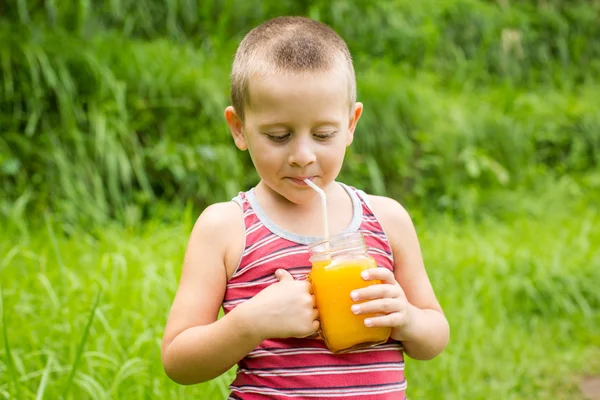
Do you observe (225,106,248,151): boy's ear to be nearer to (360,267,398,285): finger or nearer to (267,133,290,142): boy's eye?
(267,133,290,142): boy's eye

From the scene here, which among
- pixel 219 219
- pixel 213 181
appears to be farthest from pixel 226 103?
pixel 219 219

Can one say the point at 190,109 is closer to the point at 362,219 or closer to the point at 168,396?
the point at 168,396

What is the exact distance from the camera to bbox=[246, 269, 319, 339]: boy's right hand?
1.49 m

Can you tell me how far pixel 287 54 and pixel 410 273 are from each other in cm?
55

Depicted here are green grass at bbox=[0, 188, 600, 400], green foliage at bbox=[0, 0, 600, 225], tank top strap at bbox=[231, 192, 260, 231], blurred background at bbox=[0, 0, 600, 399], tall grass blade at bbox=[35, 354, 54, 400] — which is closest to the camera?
tank top strap at bbox=[231, 192, 260, 231]

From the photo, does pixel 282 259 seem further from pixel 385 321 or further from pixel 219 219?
pixel 385 321

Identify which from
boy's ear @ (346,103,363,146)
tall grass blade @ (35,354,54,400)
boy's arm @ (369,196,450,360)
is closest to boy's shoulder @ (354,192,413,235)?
boy's arm @ (369,196,450,360)

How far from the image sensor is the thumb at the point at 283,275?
1.57 m

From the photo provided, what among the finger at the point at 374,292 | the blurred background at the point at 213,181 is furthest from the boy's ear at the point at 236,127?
the blurred background at the point at 213,181

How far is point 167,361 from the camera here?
5.41ft

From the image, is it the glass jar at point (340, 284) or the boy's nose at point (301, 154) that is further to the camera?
the boy's nose at point (301, 154)

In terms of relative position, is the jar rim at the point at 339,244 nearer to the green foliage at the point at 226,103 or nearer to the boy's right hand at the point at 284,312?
the boy's right hand at the point at 284,312

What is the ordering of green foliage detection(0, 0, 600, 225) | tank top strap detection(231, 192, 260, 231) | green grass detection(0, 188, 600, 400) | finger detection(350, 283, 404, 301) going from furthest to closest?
1. green foliage detection(0, 0, 600, 225)
2. green grass detection(0, 188, 600, 400)
3. tank top strap detection(231, 192, 260, 231)
4. finger detection(350, 283, 404, 301)

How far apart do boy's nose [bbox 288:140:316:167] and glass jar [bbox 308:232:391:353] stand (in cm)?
18
